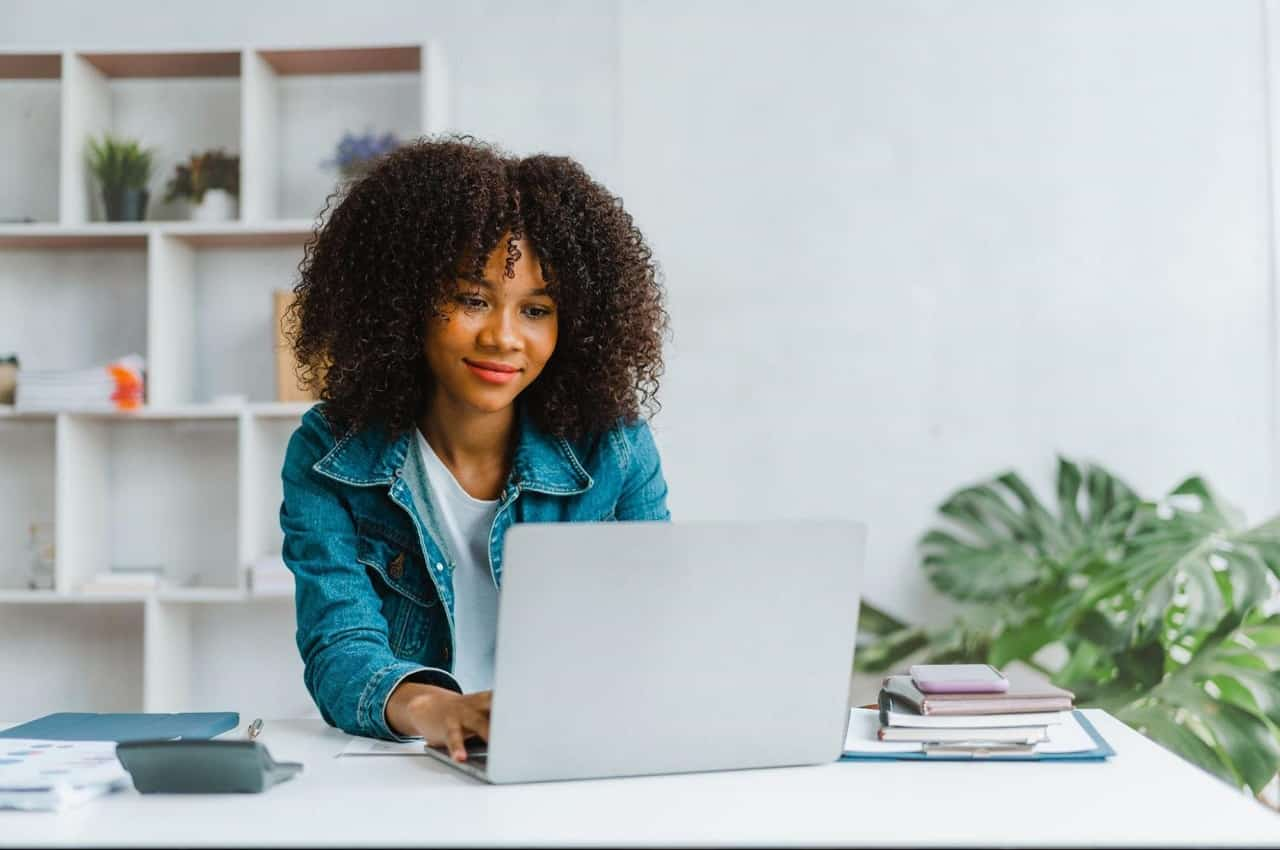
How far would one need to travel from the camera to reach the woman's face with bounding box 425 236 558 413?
1.55 meters

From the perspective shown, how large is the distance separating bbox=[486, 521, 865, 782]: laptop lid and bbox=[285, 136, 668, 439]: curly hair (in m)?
0.60

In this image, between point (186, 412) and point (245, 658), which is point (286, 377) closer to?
point (186, 412)

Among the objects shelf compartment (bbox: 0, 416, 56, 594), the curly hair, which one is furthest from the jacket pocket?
shelf compartment (bbox: 0, 416, 56, 594)

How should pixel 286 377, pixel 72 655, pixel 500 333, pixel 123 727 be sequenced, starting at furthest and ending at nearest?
pixel 72 655 → pixel 286 377 → pixel 500 333 → pixel 123 727

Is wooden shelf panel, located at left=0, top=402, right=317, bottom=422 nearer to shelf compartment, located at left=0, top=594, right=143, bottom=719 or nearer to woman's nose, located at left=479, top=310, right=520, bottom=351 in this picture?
shelf compartment, located at left=0, top=594, right=143, bottom=719

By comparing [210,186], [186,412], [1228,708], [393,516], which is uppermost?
[210,186]

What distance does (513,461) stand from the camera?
5.51 feet

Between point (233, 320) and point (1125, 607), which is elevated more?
point (233, 320)

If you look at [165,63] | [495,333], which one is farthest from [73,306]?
[495,333]

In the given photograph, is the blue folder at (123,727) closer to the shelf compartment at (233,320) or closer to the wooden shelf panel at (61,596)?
the wooden shelf panel at (61,596)

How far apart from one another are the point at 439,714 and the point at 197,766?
240 mm

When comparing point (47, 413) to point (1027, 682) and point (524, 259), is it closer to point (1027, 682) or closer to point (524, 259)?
point (524, 259)

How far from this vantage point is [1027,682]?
132cm

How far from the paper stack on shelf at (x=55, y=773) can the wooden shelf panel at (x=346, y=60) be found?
221cm
